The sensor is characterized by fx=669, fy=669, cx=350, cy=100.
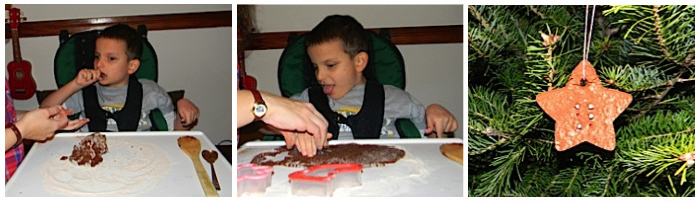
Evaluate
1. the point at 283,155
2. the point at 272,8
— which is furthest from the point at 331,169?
the point at 272,8

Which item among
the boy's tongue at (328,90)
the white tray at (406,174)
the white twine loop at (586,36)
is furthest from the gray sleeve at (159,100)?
the white twine loop at (586,36)

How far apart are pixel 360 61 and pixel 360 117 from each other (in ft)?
0.27

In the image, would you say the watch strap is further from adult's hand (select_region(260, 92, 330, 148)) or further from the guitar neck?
the guitar neck

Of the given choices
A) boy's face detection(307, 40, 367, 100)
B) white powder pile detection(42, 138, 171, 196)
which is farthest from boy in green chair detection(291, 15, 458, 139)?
white powder pile detection(42, 138, 171, 196)

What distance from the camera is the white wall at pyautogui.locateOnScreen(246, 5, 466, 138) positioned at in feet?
3.02

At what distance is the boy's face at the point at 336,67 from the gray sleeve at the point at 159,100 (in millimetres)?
217

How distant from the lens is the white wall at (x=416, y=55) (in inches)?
36.3

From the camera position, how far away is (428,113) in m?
0.95

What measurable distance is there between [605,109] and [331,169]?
354 mm

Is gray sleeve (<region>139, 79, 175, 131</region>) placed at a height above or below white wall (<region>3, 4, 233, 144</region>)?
below

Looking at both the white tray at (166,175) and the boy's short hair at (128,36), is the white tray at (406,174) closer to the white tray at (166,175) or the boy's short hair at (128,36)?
the white tray at (166,175)

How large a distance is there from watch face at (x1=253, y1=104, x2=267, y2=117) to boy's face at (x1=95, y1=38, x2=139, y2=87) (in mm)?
Result: 199

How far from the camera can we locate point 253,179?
89cm

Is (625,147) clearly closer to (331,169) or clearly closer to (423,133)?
(423,133)
